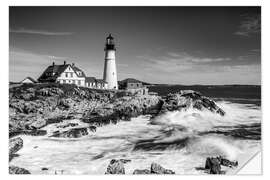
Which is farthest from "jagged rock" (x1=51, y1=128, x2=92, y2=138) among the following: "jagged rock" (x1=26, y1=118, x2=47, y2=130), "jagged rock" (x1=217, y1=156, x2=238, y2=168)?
"jagged rock" (x1=217, y1=156, x2=238, y2=168)

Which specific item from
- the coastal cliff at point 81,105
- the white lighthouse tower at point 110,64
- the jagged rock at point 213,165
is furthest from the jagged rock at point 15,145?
the jagged rock at point 213,165

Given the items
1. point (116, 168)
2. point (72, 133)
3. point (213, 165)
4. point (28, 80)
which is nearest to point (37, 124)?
point (72, 133)

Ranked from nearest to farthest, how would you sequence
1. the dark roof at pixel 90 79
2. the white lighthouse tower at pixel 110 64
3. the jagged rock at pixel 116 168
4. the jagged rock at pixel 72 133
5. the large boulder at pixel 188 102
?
the jagged rock at pixel 116 168 → the white lighthouse tower at pixel 110 64 → the jagged rock at pixel 72 133 → the large boulder at pixel 188 102 → the dark roof at pixel 90 79

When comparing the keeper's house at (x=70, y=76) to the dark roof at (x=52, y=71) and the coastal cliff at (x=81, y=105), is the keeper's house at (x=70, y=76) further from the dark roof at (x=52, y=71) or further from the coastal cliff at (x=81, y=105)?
the coastal cliff at (x=81, y=105)

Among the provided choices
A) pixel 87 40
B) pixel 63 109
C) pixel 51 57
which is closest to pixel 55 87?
pixel 63 109

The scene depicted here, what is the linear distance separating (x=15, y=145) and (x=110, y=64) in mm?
2655

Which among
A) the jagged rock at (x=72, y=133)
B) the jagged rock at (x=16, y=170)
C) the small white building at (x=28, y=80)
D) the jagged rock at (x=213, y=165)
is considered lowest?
the jagged rock at (x=16, y=170)

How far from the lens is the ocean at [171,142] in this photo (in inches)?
204

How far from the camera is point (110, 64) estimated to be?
6.09 meters

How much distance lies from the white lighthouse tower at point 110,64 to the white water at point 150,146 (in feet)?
4.05

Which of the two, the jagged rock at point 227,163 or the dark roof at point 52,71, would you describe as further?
the dark roof at point 52,71

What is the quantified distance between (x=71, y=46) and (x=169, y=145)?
3.05 metres

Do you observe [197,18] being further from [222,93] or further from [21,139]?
[21,139]

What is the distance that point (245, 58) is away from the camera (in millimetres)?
5543
